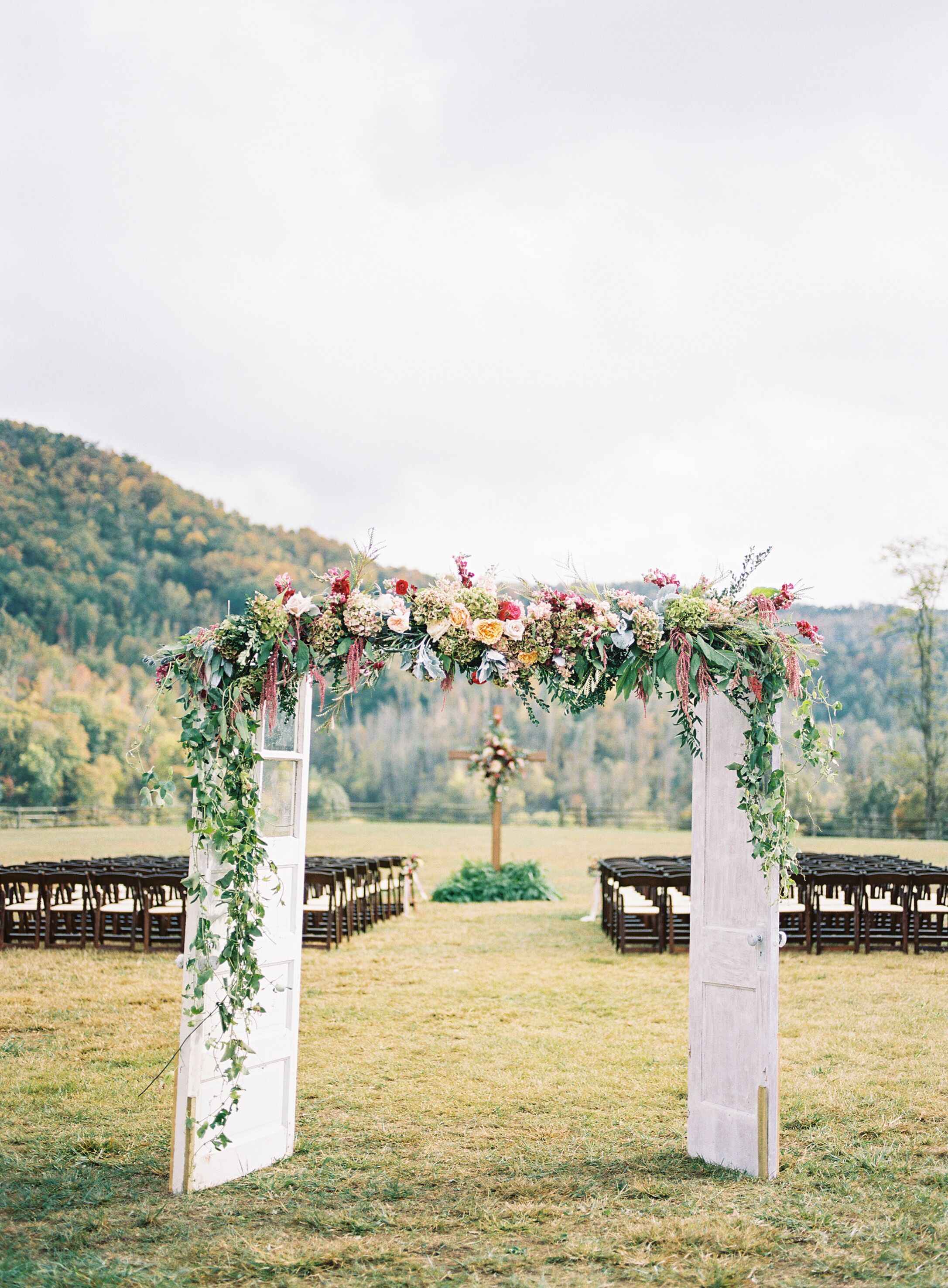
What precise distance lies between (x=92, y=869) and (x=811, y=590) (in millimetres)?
10109

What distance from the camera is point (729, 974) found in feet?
16.1

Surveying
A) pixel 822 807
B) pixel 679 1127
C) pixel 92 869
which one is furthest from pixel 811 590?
pixel 822 807

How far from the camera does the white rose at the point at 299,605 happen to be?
4746 mm

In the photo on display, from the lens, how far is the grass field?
12.9 ft

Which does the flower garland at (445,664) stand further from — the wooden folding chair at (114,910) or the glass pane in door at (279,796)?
the wooden folding chair at (114,910)

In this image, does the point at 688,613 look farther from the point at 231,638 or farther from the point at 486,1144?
the point at 486,1144

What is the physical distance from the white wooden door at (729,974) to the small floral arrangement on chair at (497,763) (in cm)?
1166

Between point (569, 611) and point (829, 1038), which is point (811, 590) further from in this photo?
point (829, 1038)

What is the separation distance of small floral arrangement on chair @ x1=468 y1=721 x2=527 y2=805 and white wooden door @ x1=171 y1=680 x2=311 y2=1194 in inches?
457

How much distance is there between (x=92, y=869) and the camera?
1210 cm

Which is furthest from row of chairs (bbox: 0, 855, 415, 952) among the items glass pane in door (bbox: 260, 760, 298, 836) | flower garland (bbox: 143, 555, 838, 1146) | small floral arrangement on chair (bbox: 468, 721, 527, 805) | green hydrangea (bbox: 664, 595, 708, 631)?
green hydrangea (bbox: 664, 595, 708, 631)

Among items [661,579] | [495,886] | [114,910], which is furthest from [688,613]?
[495,886]

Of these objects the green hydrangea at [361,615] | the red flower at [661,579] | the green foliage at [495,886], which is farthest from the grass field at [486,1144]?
the green foliage at [495,886]

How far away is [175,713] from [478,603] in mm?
47599
